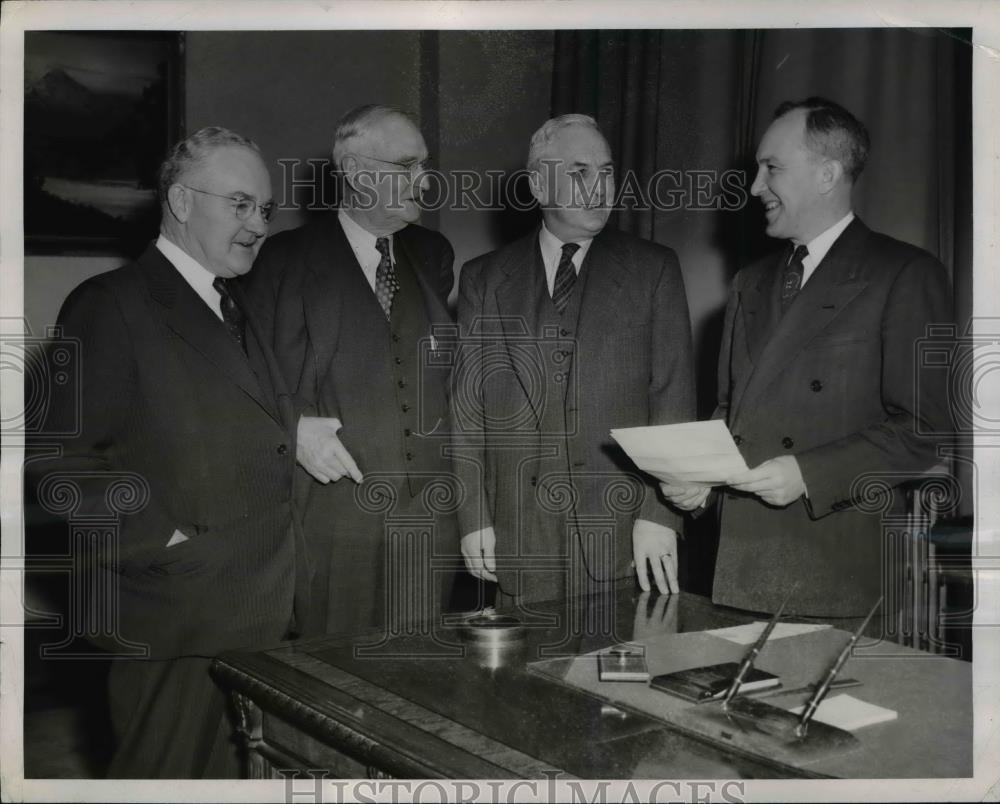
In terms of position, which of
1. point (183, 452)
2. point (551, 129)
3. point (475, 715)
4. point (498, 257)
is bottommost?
point (475, 715)

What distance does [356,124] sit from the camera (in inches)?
126

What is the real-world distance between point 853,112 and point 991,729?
1.79m

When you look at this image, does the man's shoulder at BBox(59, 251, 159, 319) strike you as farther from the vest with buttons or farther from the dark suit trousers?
the dark suit trousers

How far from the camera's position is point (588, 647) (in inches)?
101

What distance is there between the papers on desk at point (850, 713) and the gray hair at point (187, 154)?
7.27 feet

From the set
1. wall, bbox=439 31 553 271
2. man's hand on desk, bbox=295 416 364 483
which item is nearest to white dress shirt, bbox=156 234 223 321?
man's hand on desk, bbox=295 416 364 483

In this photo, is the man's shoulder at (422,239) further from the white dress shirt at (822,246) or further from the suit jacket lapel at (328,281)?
the white dress shirt at (822,246)

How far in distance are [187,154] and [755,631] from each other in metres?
2.07

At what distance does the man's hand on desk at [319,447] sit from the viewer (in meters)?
3.18

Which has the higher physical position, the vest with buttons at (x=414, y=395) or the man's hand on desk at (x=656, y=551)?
the vest with buttons at (x=414, y=395)

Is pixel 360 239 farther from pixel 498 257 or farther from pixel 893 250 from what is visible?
pixel 893 250

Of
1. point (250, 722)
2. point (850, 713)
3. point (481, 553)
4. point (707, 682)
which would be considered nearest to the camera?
point (850, 713)

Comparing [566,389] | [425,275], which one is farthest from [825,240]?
[425,275]

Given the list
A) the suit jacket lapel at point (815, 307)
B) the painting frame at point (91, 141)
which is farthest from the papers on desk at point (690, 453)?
the painting frame at point (91, 141)
